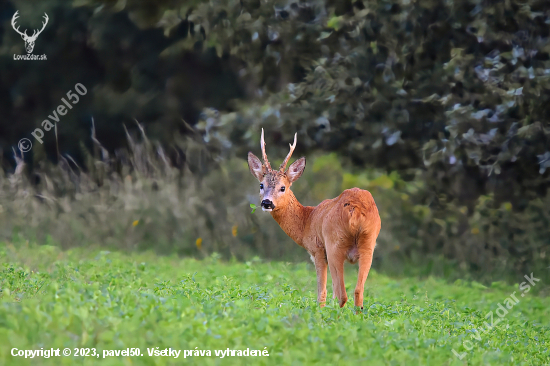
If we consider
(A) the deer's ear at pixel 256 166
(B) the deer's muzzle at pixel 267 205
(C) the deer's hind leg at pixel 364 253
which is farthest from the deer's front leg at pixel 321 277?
(A) the deer's ear at pixel 256 166

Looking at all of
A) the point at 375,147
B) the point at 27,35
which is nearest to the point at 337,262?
the point at 375,147

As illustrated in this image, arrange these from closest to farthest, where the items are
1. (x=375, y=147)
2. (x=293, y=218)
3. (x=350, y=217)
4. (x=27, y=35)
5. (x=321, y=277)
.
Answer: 1. (x=350, y=217)
2. (x=321, y=277)
3. (x=293, y=218)
4. (x=375, y=147)
5. (x=27, y=35)

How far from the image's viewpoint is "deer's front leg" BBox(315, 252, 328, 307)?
8.25 m

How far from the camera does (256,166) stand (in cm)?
1002

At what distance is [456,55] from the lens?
38.5 ft

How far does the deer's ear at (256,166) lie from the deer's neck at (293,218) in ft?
1.66

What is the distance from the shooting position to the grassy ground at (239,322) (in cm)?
492

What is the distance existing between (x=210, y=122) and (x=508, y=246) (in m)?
5.48

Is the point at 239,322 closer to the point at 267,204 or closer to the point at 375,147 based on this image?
the point at 267,204

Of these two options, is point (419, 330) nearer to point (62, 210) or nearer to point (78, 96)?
point (62, 210)

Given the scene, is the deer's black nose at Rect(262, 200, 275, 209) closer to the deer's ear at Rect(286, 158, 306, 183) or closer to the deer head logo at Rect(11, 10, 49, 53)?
the deer's ear at Rect(286, 158, 306, 183)

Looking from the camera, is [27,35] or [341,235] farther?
[27,35]

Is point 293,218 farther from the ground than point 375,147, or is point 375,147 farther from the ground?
point 375,147

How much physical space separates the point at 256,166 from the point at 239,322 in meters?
4.44
